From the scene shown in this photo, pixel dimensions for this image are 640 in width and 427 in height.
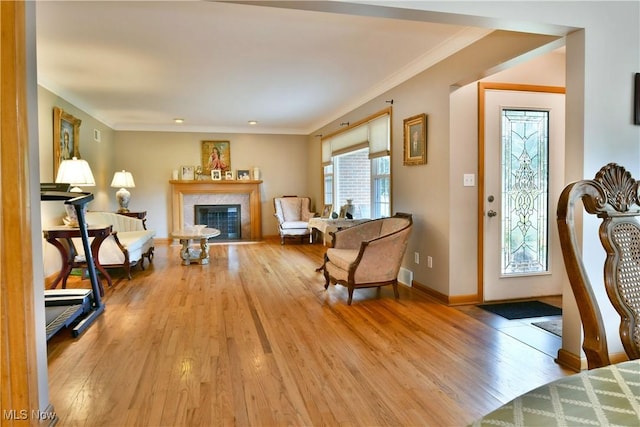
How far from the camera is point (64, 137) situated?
520cm

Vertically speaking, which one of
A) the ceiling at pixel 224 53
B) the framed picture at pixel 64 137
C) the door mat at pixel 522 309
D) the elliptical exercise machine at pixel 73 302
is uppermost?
the ceiling at pixel 224 53

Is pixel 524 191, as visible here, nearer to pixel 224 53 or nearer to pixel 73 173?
pixel 224 53

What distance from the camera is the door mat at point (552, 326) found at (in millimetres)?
3002

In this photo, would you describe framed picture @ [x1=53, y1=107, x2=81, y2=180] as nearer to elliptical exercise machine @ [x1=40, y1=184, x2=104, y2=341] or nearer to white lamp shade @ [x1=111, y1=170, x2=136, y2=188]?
white lamp shade @ [x1=111, y1=170, x2=136, y2=188]

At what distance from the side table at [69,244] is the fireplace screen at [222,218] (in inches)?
147

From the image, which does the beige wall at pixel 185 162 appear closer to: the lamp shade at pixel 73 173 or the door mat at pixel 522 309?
the lamp shade at pixel 73 173

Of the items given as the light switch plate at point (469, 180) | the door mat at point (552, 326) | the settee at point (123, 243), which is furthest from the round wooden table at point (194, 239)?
the door mat at point (552, 326)

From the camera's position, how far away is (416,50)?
372 cm

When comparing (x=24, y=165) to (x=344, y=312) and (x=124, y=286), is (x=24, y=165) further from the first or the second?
(x=124, y=286)

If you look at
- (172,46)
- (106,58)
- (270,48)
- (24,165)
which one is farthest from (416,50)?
(24,165)

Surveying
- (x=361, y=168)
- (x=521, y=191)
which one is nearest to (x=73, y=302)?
(x=521, y=191)

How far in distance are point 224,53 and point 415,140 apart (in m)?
2.07

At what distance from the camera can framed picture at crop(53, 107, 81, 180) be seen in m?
4.87

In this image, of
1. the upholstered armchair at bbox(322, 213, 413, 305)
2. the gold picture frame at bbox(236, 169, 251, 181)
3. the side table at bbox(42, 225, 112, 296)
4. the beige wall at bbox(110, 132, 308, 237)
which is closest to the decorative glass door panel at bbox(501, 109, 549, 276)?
the upholstered armchair at bbox(322, 213, 413, 305)
